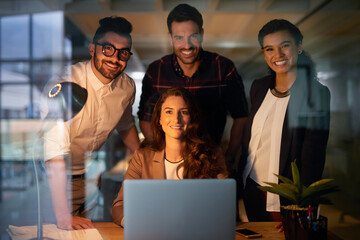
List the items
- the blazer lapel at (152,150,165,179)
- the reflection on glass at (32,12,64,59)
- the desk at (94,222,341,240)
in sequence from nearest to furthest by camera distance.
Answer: the desk at (94,222,341,240)
the blazer lapel at (152,150,165,179)
the reflection on glass at (32,12,64,59)

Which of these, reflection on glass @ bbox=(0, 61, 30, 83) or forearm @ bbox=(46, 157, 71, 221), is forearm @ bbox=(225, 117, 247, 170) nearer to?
forearm @ bbox=(46, 157, 71, 221)

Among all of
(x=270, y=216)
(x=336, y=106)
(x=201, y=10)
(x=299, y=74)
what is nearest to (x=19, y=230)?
(x=270, y=216)

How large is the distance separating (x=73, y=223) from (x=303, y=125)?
1.81 metres

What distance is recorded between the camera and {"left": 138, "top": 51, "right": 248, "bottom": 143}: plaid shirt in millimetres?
2553

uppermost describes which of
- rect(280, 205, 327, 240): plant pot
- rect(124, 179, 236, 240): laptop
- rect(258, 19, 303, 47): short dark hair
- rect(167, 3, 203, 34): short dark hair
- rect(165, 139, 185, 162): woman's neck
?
rect(167, 3, 203, 34): short dark hair

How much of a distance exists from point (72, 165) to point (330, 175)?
77.3 inches

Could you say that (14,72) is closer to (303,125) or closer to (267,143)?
(267,143)

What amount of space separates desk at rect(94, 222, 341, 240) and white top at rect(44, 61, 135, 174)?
0.69 meters

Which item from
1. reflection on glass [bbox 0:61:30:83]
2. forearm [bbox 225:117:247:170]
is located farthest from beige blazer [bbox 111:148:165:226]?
reflection on glass [bbox 0:61:30:83]

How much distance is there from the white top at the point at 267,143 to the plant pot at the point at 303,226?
0.77m

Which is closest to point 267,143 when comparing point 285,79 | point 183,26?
point 285,79

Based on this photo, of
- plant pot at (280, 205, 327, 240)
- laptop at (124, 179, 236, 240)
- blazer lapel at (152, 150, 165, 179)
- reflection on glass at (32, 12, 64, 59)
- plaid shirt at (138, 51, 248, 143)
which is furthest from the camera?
reflection on glass at (32, 12, 64, 59)

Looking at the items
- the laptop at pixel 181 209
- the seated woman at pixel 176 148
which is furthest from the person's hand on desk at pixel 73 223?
the laptop at pixel 181 209

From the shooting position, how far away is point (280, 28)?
2.57 metres
